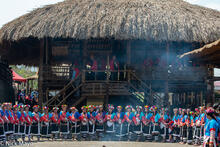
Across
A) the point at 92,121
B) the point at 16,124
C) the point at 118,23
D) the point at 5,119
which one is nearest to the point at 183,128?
the point at 92,121

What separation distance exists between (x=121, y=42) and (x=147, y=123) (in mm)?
6403

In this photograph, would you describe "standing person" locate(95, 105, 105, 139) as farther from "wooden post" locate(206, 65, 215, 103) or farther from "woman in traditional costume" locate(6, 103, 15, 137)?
"wooden post" locate(206, 65, 215, 103)

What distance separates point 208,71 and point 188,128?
442 centimetres

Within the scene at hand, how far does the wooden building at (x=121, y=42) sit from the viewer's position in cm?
1491

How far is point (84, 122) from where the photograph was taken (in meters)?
13.0

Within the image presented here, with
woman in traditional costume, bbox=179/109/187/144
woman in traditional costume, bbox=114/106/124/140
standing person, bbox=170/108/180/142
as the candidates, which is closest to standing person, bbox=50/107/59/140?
woman in traditional costume, bbox=114/106/124/140

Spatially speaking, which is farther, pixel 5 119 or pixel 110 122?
pixel 110 122

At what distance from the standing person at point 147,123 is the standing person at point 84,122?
7.58 feet

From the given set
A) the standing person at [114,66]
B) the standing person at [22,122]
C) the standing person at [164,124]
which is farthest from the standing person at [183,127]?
the standing person at [22,122]

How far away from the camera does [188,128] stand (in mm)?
12398

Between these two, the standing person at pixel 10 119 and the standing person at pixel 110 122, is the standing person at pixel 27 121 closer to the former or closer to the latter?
the standing person at pixel 10 119

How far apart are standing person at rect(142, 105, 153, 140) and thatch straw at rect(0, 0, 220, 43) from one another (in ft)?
12.3

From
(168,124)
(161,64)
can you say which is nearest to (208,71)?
(161,64)

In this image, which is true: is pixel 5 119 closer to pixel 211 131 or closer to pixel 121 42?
pixel 211 131
